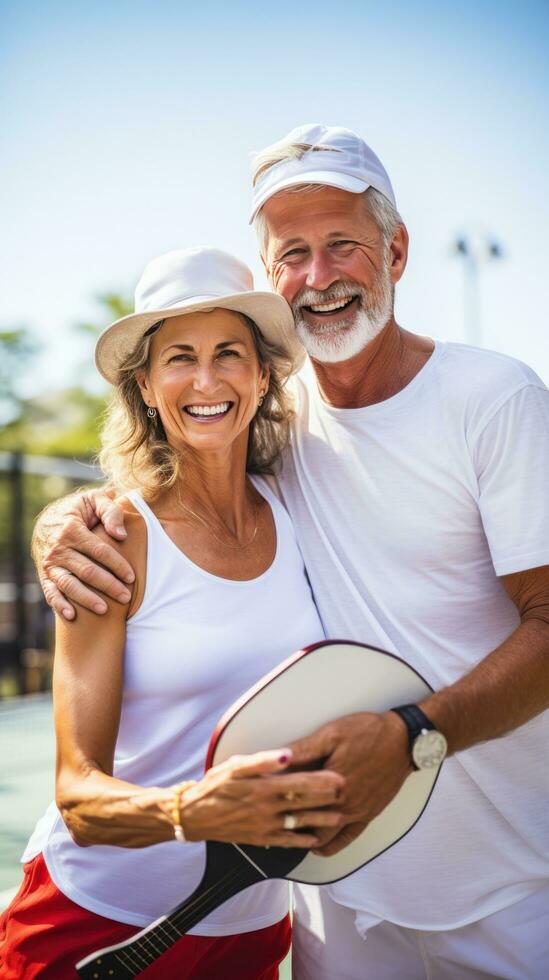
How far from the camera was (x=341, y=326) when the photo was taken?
272 cm

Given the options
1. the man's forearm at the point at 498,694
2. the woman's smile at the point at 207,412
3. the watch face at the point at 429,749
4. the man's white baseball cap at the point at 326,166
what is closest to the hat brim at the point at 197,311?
the woman's smile at the point at 207,412

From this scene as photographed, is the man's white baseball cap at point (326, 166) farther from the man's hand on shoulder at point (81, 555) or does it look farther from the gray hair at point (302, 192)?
the man's hand on shoulder at point (81, 555)

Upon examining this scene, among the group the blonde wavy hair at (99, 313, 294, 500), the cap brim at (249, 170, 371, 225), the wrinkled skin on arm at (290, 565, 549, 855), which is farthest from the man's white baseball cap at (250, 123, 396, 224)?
the wrinkled skin on arm at (290, 565, 549, 855)

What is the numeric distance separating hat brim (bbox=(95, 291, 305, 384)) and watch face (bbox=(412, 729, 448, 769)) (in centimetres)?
119

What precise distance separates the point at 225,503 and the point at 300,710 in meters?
0.88

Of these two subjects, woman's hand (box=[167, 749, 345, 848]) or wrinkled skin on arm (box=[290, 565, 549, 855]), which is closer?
woman's hand (box=[167, 749, 345, 848])

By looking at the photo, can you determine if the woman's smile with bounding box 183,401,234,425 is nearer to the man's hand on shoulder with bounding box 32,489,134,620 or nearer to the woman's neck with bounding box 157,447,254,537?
the woman's neck with bounding box 157,447,254,537

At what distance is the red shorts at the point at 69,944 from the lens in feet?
7.34

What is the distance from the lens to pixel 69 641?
86.5 inches

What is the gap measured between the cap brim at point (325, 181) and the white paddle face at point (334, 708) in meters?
1.36

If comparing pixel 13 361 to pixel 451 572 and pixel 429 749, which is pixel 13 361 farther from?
pixel 429 749

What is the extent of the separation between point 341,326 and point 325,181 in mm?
400

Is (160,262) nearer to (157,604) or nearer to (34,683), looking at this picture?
(157,604)

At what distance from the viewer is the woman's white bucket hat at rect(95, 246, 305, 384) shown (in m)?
2.44
